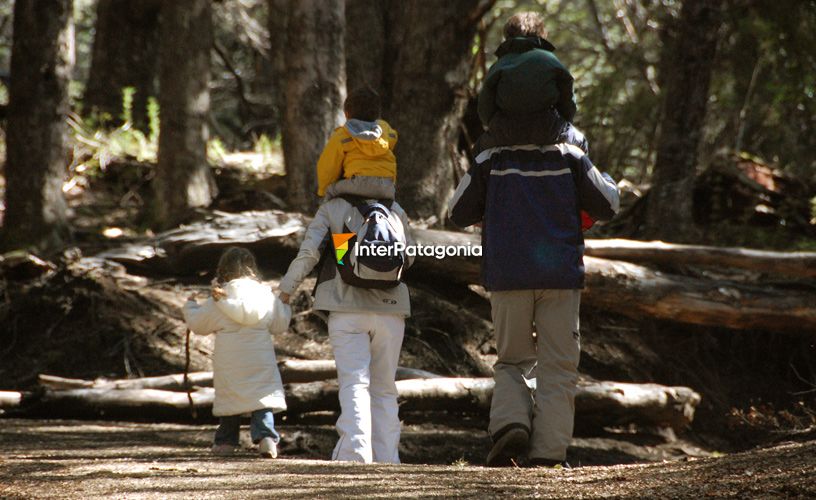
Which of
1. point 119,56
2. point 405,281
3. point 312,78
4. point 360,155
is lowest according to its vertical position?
point 405,281

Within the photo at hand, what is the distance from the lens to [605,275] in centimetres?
881

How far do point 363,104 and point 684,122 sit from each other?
19.7 ft

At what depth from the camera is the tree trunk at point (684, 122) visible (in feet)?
35.6

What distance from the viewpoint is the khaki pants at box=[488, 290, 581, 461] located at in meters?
5.82

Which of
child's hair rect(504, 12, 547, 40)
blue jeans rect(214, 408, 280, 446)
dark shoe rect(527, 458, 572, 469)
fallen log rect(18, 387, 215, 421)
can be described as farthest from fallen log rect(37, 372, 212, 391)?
child's hair rect(504, 12, 547, 40)

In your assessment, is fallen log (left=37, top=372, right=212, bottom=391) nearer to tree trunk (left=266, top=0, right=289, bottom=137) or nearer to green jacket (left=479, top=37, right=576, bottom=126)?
tree trunk (left=266, top=0, right=289, bottom=137)

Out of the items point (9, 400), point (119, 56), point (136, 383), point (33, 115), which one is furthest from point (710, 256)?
point (119, 56)

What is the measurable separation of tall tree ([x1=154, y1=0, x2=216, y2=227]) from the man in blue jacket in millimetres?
6688

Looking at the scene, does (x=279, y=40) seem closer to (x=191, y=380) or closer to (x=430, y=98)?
(x=430, y=98)

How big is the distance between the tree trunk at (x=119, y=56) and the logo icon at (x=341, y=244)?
10010 mm

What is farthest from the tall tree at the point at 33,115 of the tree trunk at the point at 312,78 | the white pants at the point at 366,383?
the white pants at the point at 366,383

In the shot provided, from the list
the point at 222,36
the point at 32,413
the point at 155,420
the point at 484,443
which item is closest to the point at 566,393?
the point at 484,443

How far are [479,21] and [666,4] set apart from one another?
8.39 metres

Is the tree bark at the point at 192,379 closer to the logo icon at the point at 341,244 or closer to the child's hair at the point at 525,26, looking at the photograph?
the logo icon at the point at 341,244
